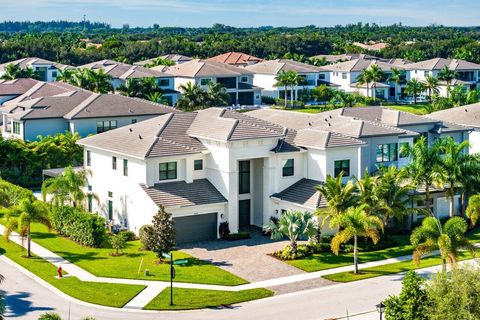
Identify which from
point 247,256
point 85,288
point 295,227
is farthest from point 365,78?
point 85,288

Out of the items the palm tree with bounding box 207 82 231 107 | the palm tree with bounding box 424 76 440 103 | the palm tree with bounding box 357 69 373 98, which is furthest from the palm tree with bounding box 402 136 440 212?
the palm tree with bounding box 357 69 373 98

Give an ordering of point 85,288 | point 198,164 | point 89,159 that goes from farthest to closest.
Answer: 1. point 89,159
2. point 198,164
3. point 85,288

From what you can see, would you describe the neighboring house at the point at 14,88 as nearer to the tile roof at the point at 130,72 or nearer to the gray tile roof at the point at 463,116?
the tile roof at the point at 130,72

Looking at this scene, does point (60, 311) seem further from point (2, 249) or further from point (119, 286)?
point (2, 249)

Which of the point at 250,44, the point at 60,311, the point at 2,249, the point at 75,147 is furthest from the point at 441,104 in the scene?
the point at 250,44

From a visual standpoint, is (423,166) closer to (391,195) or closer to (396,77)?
(391,195)

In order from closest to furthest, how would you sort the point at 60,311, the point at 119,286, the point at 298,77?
the point at 60,311
the point at 119,286
the point at 298,77
